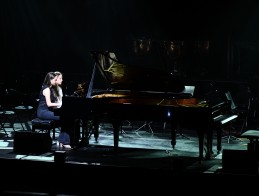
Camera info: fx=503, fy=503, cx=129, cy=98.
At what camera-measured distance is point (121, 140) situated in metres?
9.02

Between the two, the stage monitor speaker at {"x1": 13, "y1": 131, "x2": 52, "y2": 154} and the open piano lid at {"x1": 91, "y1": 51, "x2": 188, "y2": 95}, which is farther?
the open piano lid at {"x1": 91, "y1": 51, "x2": 188, "y2": 95}

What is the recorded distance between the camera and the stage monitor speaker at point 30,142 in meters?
7.21

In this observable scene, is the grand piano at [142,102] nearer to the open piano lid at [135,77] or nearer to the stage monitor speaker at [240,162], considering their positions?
the open piano lid at [135,77]

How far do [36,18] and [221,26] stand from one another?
16.7ft

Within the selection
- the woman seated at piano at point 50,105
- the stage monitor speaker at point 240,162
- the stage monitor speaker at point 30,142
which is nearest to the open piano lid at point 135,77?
the woman seated at piano at point 50,105

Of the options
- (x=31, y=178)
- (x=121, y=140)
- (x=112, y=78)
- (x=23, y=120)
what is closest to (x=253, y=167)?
(x=31, y=178)

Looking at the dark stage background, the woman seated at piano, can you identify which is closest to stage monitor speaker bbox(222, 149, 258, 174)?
the woman seated at piano

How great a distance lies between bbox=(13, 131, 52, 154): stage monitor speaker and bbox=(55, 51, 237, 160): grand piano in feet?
1.78

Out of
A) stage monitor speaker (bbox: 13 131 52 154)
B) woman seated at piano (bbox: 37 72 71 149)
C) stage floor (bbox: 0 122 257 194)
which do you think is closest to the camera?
stage floor (bbox: 0 122 257 194)

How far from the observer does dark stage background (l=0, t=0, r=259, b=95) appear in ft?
42.8

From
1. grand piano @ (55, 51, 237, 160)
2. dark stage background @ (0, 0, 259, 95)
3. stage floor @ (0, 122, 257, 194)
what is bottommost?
stage floor @ (0, 122, 257, 194)

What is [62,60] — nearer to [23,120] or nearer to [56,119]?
[23,120]

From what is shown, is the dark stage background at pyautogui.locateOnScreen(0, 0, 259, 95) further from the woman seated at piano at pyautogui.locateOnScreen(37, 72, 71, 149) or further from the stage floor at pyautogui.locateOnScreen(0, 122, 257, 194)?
the woman seated at piano at pyautogui.locateOnScreen(37, 72, 71, 149)

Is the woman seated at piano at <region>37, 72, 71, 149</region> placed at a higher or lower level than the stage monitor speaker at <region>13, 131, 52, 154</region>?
higher
